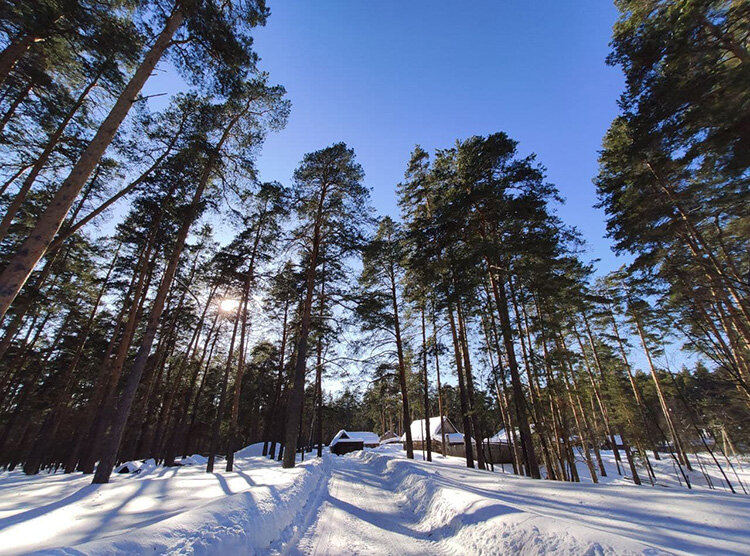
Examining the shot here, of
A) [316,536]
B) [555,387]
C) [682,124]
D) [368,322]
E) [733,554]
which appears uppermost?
[682,124]

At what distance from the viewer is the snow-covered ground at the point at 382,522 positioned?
3.24 m

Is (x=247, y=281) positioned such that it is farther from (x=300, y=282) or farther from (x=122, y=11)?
(x=122, y=11)

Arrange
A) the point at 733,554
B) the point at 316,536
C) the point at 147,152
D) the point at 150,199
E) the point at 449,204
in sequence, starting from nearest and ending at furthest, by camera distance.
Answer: the point at 733,554 → the point at 316,536 → the point at 147,152 → the point at 150,199 → the point at 449,204

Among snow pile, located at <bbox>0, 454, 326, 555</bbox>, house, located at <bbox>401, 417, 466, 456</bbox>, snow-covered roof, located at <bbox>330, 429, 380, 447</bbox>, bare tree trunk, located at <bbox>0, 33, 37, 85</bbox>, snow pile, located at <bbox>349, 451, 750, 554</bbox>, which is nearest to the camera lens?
snow pile, located at <bbox>0, 454, 326, 555</bbox>

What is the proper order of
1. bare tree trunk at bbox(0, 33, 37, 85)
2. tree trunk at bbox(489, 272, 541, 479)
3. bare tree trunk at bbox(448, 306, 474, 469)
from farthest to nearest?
bare tree trunk at bbox(448, 306, 474, 469) → tree trunk at bbox(489, 272, 541, 479) → bare tree trunk at bbox(0, 33, 37, 85)

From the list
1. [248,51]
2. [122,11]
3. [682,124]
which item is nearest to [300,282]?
Answer: [248,51]

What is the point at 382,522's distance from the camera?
6344 mm

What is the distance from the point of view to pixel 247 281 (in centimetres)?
1473

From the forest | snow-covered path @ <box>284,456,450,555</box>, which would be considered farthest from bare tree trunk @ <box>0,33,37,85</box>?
snow-covered path @ <box>284,456,450,555</box>

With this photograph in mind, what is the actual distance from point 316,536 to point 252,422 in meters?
43.5

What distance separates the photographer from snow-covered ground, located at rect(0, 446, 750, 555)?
10.6ft

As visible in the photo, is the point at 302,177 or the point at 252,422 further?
the point at 252,422

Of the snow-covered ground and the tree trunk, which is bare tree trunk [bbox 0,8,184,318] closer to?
the snow-covered ground

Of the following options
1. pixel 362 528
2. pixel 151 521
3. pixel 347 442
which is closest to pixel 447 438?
pixel 347 442
